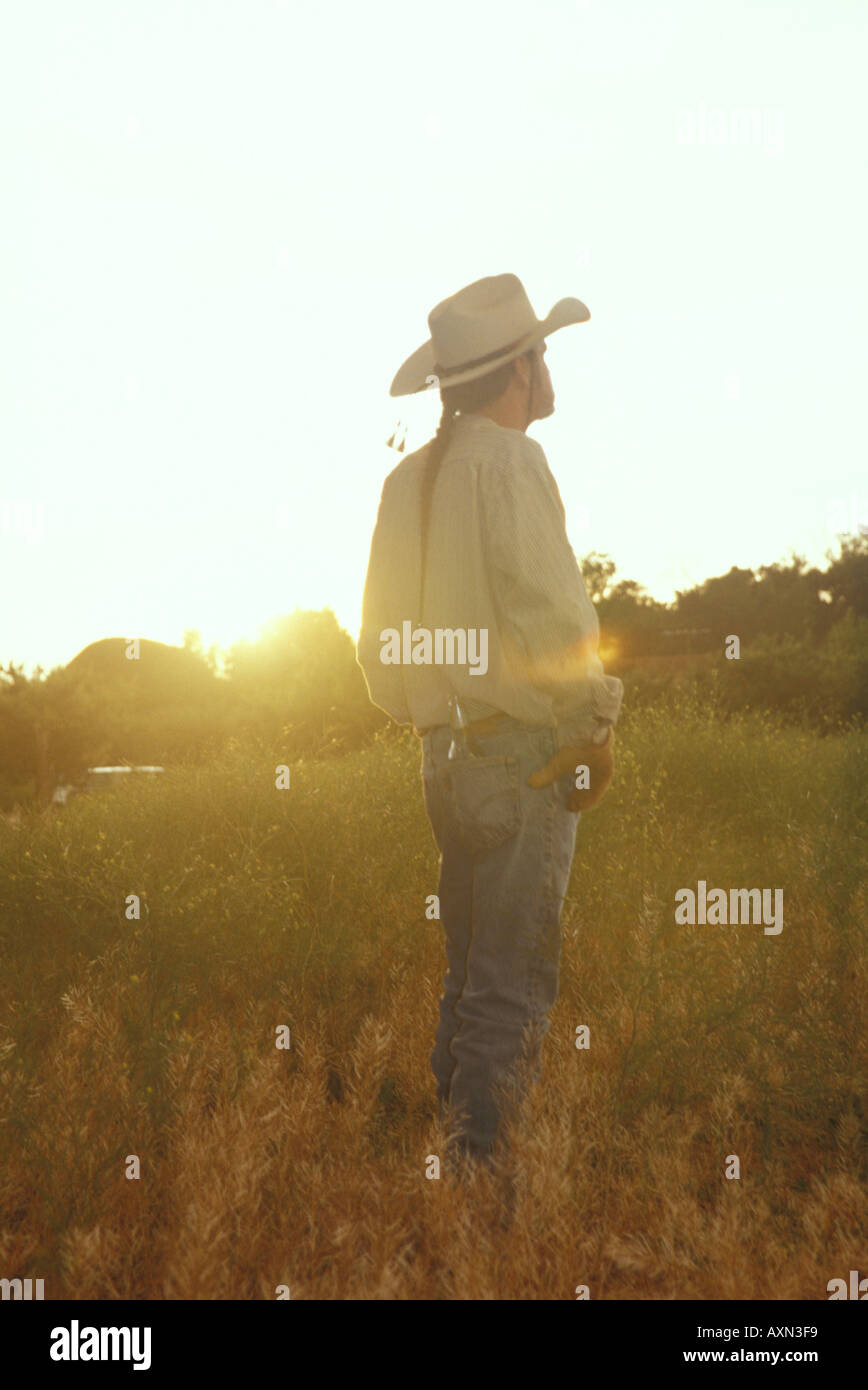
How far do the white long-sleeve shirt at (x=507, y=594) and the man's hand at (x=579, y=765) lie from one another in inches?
1.6

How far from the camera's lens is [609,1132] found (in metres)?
2.66

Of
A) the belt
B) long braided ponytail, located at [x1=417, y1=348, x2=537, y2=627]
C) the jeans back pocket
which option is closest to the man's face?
long braided ponytail, located at [x1=417, y1=348, x2=537, y2=627]

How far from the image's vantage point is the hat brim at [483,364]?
259 cm

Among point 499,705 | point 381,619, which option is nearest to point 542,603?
point 499,705

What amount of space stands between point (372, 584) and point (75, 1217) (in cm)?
166

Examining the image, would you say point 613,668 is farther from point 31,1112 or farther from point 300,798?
point 31,1112

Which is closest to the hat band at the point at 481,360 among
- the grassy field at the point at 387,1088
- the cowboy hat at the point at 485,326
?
the cowboy hat at the point at 485,326

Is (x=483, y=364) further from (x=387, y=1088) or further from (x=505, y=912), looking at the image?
(x=387, y=1088)

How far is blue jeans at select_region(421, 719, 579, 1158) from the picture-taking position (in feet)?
7.79

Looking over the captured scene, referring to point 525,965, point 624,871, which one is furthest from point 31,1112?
point 624,871

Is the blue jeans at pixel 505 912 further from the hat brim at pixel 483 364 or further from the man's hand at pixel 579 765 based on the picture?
the hat brim at pixel 483 364

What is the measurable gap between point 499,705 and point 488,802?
222 millimetres

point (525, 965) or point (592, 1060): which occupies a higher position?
point (525, 965)
